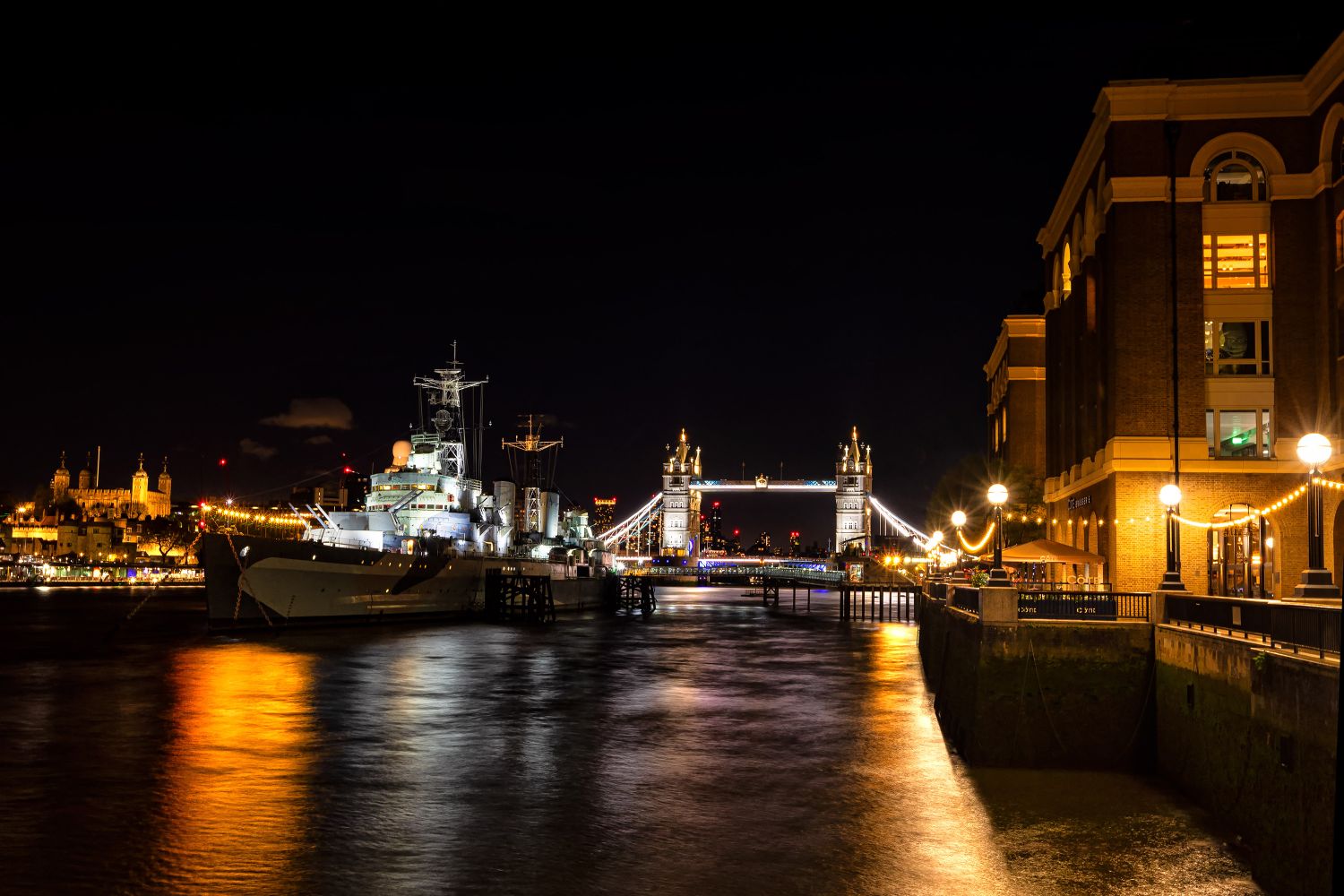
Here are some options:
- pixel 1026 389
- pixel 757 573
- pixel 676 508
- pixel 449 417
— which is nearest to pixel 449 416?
pixel 449 417

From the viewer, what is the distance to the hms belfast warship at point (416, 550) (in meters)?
56.5

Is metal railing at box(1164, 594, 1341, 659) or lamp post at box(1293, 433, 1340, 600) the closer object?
metal railing at box(1164, 594, 1341, 659)

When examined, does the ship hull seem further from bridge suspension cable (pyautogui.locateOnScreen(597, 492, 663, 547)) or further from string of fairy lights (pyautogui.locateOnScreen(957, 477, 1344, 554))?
bridge suspension cable (pyautogui.locateOnScreen(597, 492, 663, 547))

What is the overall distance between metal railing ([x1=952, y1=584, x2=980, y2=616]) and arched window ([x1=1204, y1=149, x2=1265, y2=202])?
1543 cm

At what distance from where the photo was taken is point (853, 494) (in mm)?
188000

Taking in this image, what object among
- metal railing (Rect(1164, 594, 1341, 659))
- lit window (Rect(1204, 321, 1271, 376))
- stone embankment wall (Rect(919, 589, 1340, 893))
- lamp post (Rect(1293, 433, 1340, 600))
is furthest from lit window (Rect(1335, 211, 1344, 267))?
lamp post (Rect(1293, 433, 1340, 600))

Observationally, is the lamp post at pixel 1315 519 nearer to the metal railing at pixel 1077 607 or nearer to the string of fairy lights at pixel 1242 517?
the string of fairy lights at pixel 1242 517

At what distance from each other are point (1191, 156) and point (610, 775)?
85.1 feet

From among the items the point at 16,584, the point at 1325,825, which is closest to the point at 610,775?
the point at 1325,825

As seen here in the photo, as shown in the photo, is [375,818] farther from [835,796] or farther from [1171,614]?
[1171,614]

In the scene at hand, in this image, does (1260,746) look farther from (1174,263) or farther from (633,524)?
(633,524)

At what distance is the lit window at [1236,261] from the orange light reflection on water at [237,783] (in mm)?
28165

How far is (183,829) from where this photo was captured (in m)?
17.0

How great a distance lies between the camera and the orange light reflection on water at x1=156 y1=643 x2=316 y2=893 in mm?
15047
